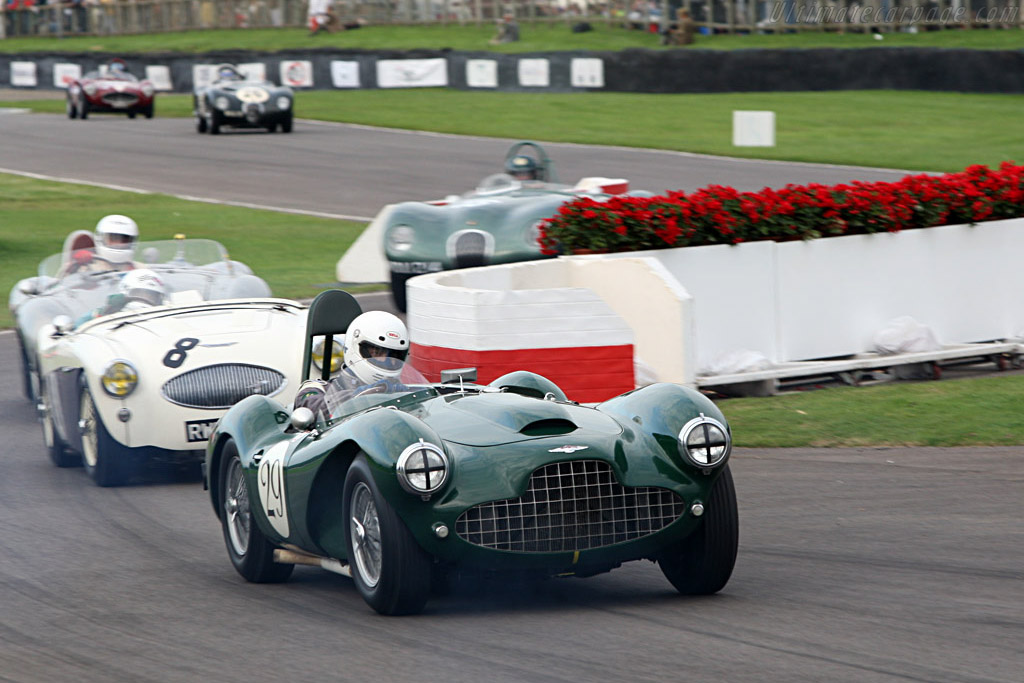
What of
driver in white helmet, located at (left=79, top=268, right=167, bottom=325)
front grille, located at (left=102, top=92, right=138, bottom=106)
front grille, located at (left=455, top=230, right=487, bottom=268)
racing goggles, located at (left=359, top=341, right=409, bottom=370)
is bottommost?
front grille, located at (left=455, top=230, right=487, bottom=268)

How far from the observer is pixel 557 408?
5.82 m

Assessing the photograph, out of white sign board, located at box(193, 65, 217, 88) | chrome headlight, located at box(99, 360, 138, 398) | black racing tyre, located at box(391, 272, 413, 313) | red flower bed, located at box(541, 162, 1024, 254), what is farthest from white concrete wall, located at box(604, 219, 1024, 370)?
white sign board, located at box(193, 65, 217, 88)

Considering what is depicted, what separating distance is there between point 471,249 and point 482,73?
28.2m

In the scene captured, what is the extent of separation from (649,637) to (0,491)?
16.2ft

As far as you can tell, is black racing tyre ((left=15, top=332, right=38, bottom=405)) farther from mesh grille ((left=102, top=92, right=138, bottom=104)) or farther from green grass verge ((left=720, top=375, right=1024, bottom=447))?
mesh grille ((left=102, top=92, right=138, bottom=104))

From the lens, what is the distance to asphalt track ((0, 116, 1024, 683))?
5098 mm

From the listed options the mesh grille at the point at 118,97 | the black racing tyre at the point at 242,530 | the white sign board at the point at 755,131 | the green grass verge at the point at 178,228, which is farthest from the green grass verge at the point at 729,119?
the black racing tyre at the point at 242,530

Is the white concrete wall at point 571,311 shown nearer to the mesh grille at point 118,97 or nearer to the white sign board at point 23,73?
the mesh grille at point 118,97

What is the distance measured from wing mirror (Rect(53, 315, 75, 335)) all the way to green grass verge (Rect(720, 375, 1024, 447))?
14.4 ft

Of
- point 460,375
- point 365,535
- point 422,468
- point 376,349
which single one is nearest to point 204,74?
point 376,349

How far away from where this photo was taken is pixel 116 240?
11570 mm

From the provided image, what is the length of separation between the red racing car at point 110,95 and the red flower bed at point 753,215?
1154 inches

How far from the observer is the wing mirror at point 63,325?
10284mm

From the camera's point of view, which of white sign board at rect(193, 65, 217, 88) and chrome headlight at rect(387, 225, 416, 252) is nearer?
chrome headlight at rect(387, 225, 416, 252)
